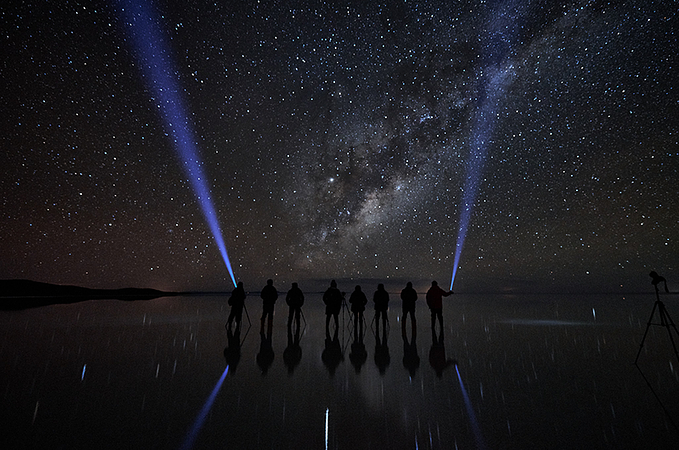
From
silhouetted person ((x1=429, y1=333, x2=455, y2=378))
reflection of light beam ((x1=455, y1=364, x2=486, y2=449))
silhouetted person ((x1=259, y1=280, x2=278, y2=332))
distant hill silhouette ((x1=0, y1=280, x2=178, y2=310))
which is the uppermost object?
distant hill silhouette ((x1=0, y1=280, x2=178, y2=310))

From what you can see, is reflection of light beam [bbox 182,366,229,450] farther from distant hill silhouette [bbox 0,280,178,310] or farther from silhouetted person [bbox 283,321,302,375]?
distant hill silhouette [bbox 0,280,178,310]

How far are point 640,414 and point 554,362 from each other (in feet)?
9.45

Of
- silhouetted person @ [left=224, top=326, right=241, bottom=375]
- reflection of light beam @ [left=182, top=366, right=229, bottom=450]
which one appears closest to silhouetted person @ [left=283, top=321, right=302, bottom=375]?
silhouetted person @ [left=224, top=326, right=241, bottom=375]

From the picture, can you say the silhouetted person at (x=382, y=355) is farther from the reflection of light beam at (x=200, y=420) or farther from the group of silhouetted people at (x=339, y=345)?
the reflection of light beam at (x=200, y=420)

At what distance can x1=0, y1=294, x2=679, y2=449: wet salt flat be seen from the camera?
3.06 meters

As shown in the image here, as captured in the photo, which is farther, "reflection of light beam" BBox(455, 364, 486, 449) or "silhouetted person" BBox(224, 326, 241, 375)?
"silhouetted person" BBox(224, 326, 241, 375)

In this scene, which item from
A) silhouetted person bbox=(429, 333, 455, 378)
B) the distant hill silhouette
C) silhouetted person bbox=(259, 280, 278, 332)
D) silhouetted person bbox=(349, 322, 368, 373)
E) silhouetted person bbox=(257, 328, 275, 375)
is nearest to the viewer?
silhouetted person bbox=(429, 333, 455, 378)

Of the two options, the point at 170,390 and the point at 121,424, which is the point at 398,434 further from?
the point at 170,390

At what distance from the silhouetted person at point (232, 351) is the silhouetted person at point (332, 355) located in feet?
5.95

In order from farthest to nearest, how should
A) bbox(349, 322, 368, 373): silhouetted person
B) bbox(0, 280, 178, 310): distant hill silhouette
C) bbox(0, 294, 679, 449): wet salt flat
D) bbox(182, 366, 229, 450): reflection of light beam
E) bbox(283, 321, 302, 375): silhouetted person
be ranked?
1. bbox(0, 280, 178, 310): distant hill silhouette
2. bbox(349, 322, 368, 373): silhouetted person
3. bbox(283, 321, 302, 375): silhouetted person
4. bbox(0, 294, 679, 449): wet salt flat
5. bbox(182, 366, 229, 450): reflection of light beam

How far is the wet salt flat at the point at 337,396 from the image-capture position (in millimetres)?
3061

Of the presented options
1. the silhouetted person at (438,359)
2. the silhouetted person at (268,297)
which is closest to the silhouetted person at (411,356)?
the silhouetted person at (438,359)

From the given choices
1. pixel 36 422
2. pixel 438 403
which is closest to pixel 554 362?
pixel 438 403

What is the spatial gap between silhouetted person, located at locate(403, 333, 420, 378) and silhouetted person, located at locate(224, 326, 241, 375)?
3.30 meters
